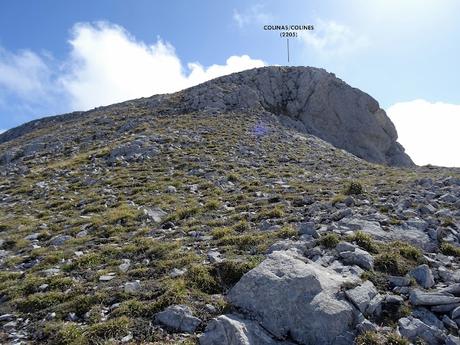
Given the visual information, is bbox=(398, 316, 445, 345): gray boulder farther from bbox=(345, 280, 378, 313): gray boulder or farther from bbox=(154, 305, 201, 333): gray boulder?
bbox=(154, 305, 201, 333): gray boulder

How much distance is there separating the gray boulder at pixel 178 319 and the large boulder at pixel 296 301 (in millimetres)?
1063

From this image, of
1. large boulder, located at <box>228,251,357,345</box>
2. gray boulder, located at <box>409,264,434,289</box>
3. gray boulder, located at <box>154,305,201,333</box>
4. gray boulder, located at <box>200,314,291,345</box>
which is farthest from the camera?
gray boulder, located at <box>409,264,434,289</box>

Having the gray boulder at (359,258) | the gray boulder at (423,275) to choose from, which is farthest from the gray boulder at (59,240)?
the gray boulder at (423,275)

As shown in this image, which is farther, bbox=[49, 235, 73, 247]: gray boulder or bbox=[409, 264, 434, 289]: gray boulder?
bbox=[49, 235, 73, 247]: gray boulder

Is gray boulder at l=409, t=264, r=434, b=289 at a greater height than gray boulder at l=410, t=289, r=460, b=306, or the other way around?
gray boulder at l=409, t=264, r=434, b=289

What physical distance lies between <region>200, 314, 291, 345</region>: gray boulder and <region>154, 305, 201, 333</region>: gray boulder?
426 mm

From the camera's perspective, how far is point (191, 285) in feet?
35.8

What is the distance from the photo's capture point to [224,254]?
12.8 meters

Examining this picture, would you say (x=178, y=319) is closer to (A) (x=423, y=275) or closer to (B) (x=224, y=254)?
(B) (x=224, y=254)

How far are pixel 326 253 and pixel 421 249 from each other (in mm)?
2925

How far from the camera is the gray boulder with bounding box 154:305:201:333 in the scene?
923 centimetres

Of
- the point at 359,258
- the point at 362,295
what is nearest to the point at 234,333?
the point at 362,295

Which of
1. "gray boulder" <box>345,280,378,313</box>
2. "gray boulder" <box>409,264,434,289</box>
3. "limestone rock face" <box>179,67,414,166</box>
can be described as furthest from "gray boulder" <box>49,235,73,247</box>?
"limestone rock face" <box>179,67,414,166</box>

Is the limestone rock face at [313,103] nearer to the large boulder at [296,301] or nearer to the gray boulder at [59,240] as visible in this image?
the gray boulder at [59,240]
